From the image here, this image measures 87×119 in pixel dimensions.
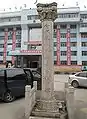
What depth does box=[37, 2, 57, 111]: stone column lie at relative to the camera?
6.58 meters

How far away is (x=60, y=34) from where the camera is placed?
5922 centimetres

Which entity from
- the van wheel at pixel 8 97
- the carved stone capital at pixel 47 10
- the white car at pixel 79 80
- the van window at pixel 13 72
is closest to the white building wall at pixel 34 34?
the white car at pixel 79 80

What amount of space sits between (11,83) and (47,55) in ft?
11.3

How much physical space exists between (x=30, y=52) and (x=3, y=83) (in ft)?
121

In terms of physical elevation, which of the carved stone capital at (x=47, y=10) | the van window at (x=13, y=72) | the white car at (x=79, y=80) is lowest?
the white car at (x=79, y=80)

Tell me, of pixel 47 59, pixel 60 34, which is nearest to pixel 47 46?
pixel 47 59

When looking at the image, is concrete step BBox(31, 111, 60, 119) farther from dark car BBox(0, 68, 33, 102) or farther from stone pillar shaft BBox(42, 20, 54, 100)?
dark car BBox(0, 68, 33, 102)

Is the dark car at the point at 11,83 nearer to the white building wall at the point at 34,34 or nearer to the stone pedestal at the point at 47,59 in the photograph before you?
the stone pedestal at the point at 47,59

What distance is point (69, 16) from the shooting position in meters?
57.2

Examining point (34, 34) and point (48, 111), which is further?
point (34, 34)

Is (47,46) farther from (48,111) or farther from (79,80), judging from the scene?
(79,80)

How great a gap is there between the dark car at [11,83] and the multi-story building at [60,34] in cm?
4226

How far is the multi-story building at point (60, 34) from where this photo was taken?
56.6 metres

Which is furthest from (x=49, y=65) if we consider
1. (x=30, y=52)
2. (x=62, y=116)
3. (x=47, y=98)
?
(x=30, y=52)
